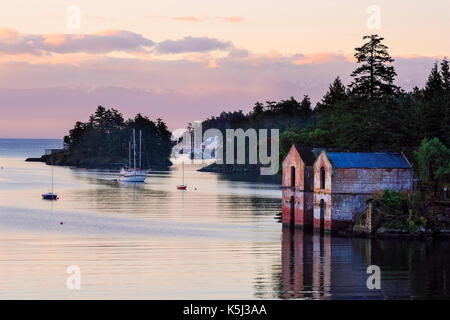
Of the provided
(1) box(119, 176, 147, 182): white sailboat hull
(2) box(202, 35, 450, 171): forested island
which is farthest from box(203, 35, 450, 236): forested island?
(1) box(119, 176, 147, 182): white sailboat hull

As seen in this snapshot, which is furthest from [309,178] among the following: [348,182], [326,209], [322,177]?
[348,182]

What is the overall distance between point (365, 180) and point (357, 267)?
1403cm

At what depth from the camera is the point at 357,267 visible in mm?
58969

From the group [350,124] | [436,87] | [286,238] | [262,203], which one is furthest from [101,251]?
[436,87]

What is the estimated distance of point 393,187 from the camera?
7238cm

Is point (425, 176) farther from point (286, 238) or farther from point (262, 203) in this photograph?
point (262, 203)

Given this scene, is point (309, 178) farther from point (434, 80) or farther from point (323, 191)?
point (434, 80)

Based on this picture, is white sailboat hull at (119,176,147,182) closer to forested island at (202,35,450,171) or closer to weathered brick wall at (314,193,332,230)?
forested island at (202,35,450,171)

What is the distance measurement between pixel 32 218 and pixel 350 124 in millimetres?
36335

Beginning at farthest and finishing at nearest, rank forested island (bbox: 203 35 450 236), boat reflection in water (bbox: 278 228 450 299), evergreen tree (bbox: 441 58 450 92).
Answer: evergreen tree (bbox: 441 58 450 92)
forested island (bbox: 203 35 450 236)
boat reflection in water (bbox: 278 228 450 299)

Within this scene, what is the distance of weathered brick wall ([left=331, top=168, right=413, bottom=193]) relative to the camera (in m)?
71.1

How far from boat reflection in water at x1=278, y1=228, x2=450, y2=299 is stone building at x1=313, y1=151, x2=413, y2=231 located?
205 centimetres

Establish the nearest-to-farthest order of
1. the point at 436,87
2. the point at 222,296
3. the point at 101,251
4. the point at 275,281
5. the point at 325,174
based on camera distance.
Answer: the point at 222,296
the point at 275,281
the point at 101,251
the point at 325,174
the point at 436,87

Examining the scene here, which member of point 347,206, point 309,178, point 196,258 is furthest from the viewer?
point 309,178
